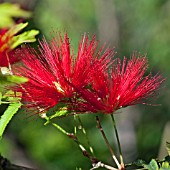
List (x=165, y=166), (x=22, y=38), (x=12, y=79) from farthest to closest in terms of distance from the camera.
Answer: (x=165, y=166) < (x=22, y=38) < (x=12, y=79)

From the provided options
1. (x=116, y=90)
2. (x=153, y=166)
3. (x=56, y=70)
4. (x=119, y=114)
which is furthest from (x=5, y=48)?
(x=119, y=114)

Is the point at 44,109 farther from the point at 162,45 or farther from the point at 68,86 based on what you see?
the point at 162,45

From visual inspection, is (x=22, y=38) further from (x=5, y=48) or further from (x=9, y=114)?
(x=9, y=114)

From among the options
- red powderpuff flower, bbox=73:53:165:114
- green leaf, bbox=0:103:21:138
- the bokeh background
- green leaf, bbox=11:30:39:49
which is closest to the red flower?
green leaf, bbox=11:30:39:49

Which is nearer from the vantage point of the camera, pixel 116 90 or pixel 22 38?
pixel 22 38

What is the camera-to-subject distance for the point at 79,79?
1.45 m

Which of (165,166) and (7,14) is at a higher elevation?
(7,14)

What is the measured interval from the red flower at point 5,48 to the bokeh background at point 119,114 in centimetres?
319

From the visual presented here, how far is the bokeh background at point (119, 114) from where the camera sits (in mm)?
5750

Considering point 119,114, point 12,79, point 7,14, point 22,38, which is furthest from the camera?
point 119,114

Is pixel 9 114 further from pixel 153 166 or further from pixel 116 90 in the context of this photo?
pixel 153 166

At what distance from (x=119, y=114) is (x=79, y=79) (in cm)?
450

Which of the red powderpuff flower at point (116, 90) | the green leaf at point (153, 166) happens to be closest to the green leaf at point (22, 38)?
the red powderpuff flower at point (116, 90)

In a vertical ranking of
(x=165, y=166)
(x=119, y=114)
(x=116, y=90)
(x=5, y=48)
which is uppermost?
(x=119, y=114)
